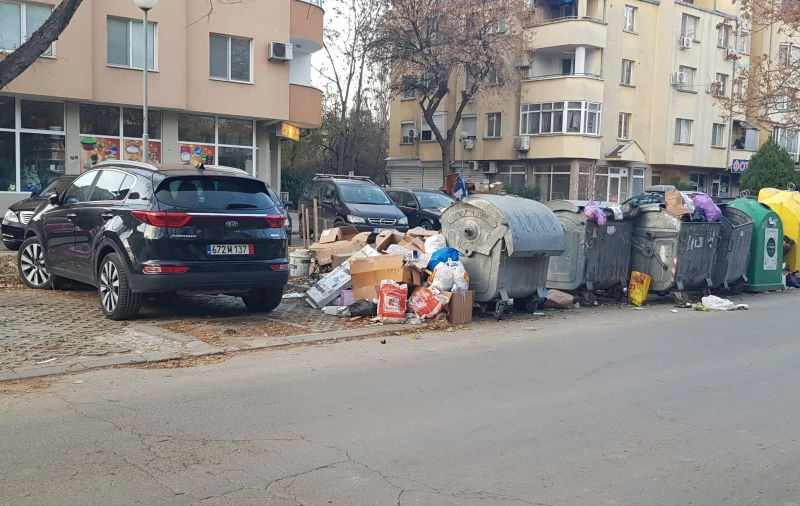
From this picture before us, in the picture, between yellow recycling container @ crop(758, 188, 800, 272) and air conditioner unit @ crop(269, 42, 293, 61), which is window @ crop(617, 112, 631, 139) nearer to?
air conditioner unit @ crop(269, 42, 293, 61)

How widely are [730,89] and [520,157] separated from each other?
14599 millimetres

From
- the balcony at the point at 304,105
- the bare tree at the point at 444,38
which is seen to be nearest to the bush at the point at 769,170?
the bare tree at the point at 444,38

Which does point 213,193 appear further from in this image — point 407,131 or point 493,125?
point 407,131

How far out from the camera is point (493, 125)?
42188 mm

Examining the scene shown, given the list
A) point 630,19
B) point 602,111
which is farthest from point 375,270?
point 630,19

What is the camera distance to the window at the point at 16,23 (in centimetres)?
2186

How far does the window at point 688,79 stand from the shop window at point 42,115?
32.8 m

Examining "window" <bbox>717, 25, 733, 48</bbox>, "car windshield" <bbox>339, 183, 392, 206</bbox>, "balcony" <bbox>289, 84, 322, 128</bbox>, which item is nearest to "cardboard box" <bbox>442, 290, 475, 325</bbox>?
"car windshield" <bbox>339, 183, 392, 206</bbox>

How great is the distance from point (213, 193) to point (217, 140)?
18.6 m

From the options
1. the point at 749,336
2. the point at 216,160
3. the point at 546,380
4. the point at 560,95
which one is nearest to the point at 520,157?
the point at 560,95

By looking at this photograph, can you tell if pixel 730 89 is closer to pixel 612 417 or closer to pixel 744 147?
Result: pixel 744 147

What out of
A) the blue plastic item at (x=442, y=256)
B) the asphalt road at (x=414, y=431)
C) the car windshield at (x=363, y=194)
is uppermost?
the car windshield at (x=363, y=194)

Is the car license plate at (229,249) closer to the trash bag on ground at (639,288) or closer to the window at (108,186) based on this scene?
the window at (108,186)

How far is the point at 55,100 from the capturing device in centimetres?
2328
